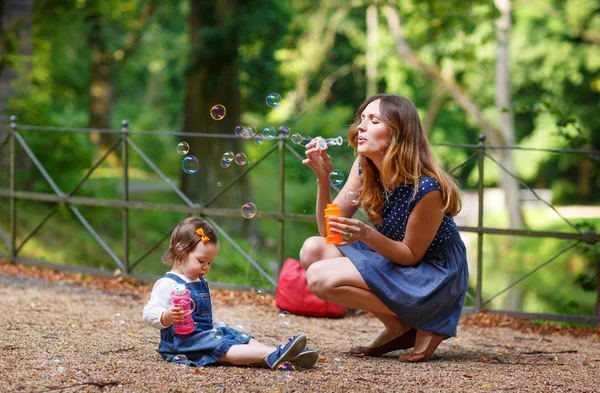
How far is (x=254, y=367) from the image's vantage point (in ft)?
12.1

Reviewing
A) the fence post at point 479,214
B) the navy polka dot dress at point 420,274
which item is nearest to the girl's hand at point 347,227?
the navy polka dot dress at point 420,274

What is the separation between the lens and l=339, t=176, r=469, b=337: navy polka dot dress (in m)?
3.82

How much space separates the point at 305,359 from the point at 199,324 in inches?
20.5

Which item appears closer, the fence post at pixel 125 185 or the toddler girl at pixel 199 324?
the toddler girl at pixel 199 324

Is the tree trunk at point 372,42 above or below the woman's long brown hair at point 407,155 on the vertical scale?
above

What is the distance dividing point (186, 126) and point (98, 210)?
8.03 ft

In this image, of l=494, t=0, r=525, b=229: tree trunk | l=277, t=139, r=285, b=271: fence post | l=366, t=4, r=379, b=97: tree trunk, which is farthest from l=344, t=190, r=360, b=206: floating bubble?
l=366, t=4, r=379, b=97: tree trunk

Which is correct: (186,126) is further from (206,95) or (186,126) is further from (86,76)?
(86,76)

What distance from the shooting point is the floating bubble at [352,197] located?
404 centimetres

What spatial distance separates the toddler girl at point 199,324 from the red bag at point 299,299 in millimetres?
1645

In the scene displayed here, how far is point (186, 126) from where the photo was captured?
12.4 metres

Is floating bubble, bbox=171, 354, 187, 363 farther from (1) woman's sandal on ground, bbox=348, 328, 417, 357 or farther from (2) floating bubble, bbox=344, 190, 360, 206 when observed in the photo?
(2) floating bubble, bbox=344, 190, 360, 206

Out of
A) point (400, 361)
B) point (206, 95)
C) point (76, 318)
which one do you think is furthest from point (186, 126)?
point (400, 361)

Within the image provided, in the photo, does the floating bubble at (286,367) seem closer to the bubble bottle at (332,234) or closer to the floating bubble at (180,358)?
the floating bubble at (180,358)
